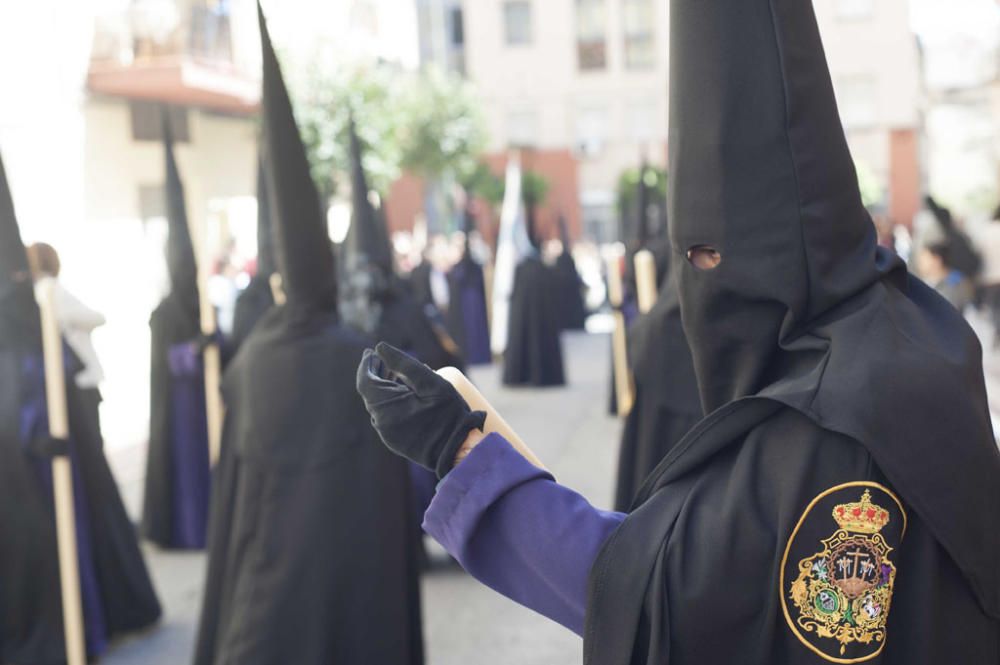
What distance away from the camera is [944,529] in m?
1.60

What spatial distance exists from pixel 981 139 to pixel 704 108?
63.1 ft

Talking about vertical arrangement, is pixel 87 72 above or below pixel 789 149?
above

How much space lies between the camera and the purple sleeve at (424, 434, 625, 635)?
5.87 ft

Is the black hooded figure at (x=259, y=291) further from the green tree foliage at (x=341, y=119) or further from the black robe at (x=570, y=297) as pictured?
the black robe at (x=570, y=297)

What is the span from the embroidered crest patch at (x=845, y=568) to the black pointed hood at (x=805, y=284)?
0.05m

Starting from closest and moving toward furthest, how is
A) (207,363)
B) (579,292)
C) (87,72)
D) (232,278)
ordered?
(207,363) < (232,278) < (87,72) < (579,292)

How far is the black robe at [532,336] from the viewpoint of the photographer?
13.8 meters

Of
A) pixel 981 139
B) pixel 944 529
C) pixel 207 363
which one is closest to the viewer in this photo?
pixel 944 529

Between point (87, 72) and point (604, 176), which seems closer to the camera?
point (87, 72)

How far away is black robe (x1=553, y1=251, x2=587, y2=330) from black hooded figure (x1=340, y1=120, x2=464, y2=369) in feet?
42.0

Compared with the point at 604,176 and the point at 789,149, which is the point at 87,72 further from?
the point at 604,176

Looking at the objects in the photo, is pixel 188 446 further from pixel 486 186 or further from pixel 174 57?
pixel 486 186

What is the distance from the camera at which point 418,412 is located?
1.81m

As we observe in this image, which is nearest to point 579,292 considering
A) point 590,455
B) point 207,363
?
point 590,455
